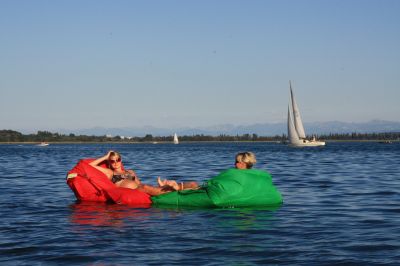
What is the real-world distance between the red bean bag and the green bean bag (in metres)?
0.57

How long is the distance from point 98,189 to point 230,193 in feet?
12.3

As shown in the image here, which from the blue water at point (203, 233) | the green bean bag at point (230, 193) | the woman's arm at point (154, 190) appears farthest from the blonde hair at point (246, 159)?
the woman's arm at point (154, 190)

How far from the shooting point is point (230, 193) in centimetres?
1495

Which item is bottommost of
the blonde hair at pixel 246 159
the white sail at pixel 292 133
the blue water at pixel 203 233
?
the blue water at pixel 203 233

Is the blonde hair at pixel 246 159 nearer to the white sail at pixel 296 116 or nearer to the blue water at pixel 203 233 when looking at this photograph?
the blue water at pixel 203 233

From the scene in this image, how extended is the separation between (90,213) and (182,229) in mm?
3365

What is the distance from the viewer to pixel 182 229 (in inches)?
470

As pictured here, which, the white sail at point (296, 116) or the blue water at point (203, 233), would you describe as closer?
the blue water at point (203, 233)

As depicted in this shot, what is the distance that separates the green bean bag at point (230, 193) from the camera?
14977 mm

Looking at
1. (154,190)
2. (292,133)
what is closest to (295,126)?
(292,133)

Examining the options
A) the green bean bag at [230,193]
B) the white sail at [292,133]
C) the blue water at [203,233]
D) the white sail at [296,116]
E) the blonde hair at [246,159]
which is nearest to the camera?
the blue water at [203,233]

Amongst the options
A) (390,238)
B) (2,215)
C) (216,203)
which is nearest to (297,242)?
(390,238)

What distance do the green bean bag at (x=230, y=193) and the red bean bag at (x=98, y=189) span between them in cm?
57

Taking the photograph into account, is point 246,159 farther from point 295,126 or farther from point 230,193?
point 295,126
